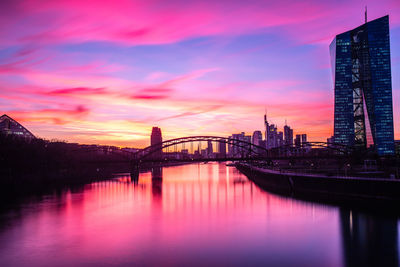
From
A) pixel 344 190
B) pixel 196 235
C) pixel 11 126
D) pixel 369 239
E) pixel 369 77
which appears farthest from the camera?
pixel 11 126

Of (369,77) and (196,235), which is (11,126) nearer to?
(369,77)

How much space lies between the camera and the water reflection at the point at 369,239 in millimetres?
20609

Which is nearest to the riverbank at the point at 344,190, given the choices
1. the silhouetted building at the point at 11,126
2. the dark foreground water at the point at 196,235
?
the dark foreground water at the point at 196,235

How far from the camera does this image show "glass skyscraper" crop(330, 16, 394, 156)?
140 meters

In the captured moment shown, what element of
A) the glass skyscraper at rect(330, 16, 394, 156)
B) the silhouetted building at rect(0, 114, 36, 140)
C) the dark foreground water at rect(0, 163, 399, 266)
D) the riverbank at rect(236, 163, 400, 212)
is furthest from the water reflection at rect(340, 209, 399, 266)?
the silhouetted building at rect(0, 114, 36, 140)

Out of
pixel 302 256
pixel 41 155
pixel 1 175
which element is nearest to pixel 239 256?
pixel 302 256

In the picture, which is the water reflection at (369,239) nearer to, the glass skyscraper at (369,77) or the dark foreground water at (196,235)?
the dark foreground water at (196,235)

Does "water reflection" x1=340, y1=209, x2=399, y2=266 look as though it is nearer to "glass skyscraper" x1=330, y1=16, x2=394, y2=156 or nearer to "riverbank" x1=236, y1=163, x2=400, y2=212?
"riverbank" x1=236, y1=163, x2=400, y2=212

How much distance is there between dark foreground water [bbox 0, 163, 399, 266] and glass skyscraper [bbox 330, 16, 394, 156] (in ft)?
346

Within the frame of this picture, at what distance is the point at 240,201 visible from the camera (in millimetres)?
48406

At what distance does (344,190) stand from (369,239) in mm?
18748

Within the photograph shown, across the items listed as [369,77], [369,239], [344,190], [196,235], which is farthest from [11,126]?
[369,239]

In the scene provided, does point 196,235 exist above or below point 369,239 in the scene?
below

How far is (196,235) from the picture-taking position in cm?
2803
